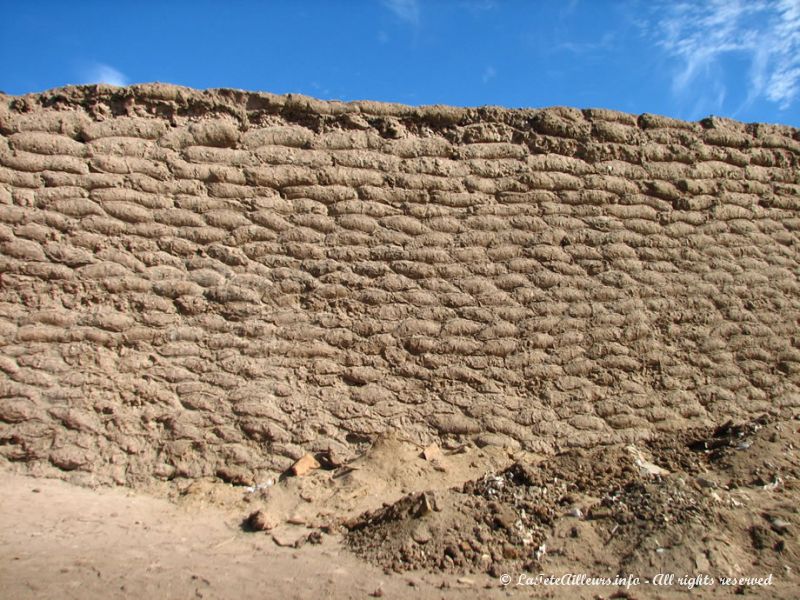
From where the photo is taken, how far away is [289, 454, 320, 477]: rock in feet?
12.0

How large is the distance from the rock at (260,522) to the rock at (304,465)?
32cm

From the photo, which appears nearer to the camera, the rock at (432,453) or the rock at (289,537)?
the rock at (289,537)

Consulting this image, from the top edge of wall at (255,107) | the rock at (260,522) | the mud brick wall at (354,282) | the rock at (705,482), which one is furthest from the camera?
the top edge of wall at (255,107)

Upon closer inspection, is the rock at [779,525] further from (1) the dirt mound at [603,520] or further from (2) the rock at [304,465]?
(2) the rock at [304,465]

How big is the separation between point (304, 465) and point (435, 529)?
848 millimetres

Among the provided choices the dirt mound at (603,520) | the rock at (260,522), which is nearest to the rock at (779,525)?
the dirt mound at (603,520)

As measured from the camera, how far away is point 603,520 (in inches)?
130

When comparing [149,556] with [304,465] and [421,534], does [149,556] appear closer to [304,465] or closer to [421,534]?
[304,465]

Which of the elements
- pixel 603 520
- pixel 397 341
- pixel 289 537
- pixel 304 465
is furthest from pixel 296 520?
pixel 603 520

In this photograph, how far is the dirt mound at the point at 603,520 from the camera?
307 centimetres

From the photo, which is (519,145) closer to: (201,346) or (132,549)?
(201,346)

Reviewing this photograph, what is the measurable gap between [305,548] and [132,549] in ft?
2.43

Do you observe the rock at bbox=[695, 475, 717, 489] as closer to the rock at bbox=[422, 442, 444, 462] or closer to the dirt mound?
the dirt mound

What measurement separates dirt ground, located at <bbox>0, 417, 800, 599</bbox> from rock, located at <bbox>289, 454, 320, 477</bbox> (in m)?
0.03
